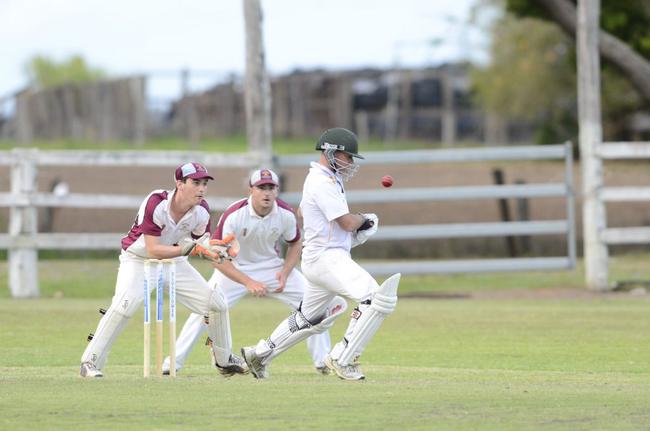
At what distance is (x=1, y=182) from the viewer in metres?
33.6

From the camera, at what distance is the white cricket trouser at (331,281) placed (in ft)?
36.1

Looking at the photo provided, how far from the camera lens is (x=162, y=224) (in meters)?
11.1

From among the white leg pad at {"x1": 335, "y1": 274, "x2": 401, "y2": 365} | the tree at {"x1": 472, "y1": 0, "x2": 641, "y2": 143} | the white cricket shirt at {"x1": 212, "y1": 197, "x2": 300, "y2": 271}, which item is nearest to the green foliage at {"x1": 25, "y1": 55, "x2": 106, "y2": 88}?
the tree at {"x1": 472, "y1": 0, "x2": 641, "y2": 143}

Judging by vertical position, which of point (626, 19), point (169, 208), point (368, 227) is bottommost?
point (368, 227)

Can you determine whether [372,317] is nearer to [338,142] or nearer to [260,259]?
[338,142]

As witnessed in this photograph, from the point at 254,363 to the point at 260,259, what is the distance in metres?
1.52

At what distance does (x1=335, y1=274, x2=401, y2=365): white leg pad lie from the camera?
10789mm

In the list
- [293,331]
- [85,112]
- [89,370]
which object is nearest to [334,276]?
[293,331]

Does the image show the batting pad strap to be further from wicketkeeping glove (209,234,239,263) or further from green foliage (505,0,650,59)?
green foliage (505,0,650,59)

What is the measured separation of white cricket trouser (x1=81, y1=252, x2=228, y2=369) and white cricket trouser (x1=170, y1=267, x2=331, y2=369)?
2.20 ft

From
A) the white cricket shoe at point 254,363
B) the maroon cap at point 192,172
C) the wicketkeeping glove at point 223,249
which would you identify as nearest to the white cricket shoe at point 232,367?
the white cricket shoe at point 254,363

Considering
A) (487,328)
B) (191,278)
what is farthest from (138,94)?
(191,278)

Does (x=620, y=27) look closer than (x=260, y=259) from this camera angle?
No

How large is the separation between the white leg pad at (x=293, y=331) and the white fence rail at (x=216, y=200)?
853 centimetres
